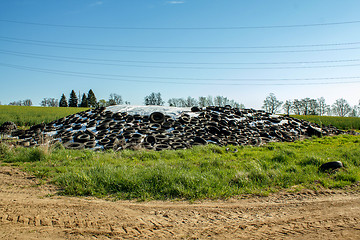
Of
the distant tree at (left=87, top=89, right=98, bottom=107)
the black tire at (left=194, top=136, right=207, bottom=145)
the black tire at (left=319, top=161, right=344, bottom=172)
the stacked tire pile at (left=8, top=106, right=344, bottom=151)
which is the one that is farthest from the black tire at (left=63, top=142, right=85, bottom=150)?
the distant tree at (left=87, top=89, right=98, bottom=107)

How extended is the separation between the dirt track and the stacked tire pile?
288 inches

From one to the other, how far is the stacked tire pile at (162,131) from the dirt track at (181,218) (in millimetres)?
7324

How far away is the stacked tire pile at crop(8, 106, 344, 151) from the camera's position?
12.7 metres

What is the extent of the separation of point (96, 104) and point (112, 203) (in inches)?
2993

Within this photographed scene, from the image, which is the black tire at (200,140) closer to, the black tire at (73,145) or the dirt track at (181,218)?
the black tire at (73,145)

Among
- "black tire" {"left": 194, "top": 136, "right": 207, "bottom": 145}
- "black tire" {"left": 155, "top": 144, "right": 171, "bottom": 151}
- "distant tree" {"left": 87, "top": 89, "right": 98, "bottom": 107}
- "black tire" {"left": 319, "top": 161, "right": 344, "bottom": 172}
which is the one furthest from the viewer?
"distant tree" {"left": 87, "top": 89, "right": 98, "bottom": 107}

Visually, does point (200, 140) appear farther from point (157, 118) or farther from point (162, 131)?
point (157, 118)

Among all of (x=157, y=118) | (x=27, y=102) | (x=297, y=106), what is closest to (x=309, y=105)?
(x=297, y=106)

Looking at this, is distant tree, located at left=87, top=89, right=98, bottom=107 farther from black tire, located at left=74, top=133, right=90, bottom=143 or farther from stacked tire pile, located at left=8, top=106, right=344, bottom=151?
black tire, located at left=74, top=133, right=90, bottom=143

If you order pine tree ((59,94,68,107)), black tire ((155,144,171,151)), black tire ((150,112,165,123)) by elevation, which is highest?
pine tree ((59,94,68,107))

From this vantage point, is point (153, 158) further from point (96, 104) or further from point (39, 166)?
point (96, 104)

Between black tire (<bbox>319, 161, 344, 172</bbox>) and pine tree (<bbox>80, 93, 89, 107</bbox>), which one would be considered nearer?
black tire (<bbox>319, 161, 344, 172</bbox>)

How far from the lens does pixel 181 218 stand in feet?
12.3

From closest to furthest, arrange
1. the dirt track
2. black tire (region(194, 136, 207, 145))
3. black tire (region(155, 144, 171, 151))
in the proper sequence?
the dirt track < black tire (region(155, 144, 171, 151)) < black tire (region(194, 136, 207, 145))
